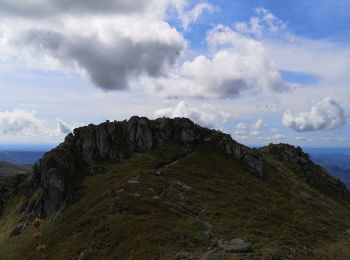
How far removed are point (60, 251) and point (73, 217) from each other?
919cm

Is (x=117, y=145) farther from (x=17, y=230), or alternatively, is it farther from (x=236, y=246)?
(x=236, y=246)

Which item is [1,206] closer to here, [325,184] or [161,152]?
[161,152]

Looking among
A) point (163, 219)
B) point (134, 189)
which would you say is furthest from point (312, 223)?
point (134, 189)

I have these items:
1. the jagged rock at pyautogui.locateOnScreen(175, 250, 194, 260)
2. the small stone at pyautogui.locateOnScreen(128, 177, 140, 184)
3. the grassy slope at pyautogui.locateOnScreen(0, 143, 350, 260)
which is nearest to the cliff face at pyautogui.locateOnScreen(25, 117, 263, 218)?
the grassy slope at pyautogui.locateOnScreen(0, 143, 350, 260)

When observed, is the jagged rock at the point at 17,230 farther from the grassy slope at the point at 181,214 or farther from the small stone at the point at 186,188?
the small stone at the point at 186,188

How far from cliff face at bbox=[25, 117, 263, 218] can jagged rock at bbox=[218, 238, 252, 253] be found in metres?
32.7

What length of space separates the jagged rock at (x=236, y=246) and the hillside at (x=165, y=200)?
10 cm

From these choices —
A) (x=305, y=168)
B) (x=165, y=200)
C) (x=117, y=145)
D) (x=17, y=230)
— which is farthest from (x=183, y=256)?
(x=305, y=168)

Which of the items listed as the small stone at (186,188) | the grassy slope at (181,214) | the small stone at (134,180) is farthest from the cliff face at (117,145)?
the small stone at (186,188)

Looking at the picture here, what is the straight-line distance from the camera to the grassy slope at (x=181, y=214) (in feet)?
146

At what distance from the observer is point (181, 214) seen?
169 ft

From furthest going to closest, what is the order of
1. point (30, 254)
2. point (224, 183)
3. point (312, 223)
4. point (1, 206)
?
point (1, 206) → point (224, 183) → point (312, 223) → point (30, 254)

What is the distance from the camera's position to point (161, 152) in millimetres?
73250

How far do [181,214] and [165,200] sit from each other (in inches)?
194
